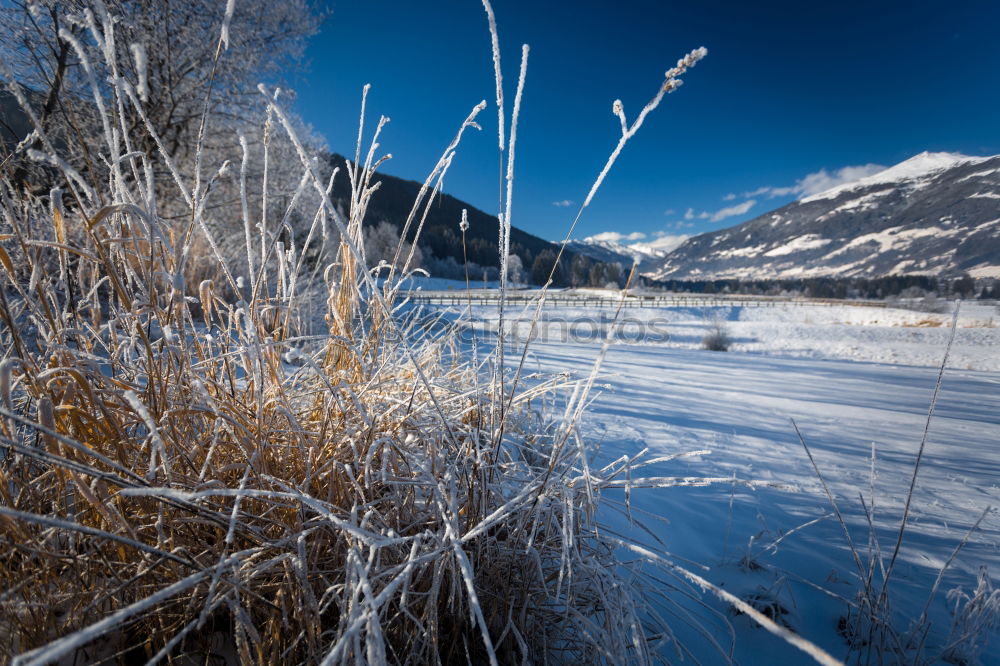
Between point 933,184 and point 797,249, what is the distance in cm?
4254

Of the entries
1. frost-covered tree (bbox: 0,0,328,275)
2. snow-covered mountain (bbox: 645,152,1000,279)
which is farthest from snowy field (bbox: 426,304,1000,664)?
snow-covered mountain (bbox: 645,152,1000,279)

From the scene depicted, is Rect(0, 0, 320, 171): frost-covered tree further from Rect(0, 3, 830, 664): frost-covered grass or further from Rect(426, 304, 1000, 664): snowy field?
Rect(426, 304, 1000, 664): snowy field

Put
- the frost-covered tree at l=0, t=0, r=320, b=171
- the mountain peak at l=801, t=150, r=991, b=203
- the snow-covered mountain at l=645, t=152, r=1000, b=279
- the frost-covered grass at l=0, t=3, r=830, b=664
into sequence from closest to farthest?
the frost-covered grass at l=0, t=3, r=830, b=664 < the frost-covered tree at l=0, t=0, r=320, b=171 < the snow-covered mountain at l=645, t=152, r=1000, b=279 < the mountain peak at l=801, t=150, r=991, b=203

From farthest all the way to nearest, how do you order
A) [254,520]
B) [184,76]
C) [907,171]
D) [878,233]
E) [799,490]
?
[907,171] < [878,233] < [184,76] < [799,490] < [254,520]

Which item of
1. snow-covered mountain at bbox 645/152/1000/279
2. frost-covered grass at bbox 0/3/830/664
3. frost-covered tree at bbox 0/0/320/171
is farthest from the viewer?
snow-covered mountain at bbox 645/152/1000/279

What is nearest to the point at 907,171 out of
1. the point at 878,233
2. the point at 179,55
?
the point at 878,233

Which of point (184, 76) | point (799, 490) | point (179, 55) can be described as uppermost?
point (179, 55)

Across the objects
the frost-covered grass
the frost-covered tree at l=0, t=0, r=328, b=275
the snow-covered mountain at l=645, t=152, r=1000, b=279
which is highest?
the snow-covered mountain at l=645, t=152, r=1000, b=279

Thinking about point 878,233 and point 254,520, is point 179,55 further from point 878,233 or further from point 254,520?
point 878,233

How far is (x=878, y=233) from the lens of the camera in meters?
118

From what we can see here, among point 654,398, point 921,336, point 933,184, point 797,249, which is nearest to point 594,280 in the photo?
point 921,336

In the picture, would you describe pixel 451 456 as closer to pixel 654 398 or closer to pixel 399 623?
pixel 399 623

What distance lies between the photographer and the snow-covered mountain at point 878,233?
88875mm

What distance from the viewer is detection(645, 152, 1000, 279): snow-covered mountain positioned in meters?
88.9
